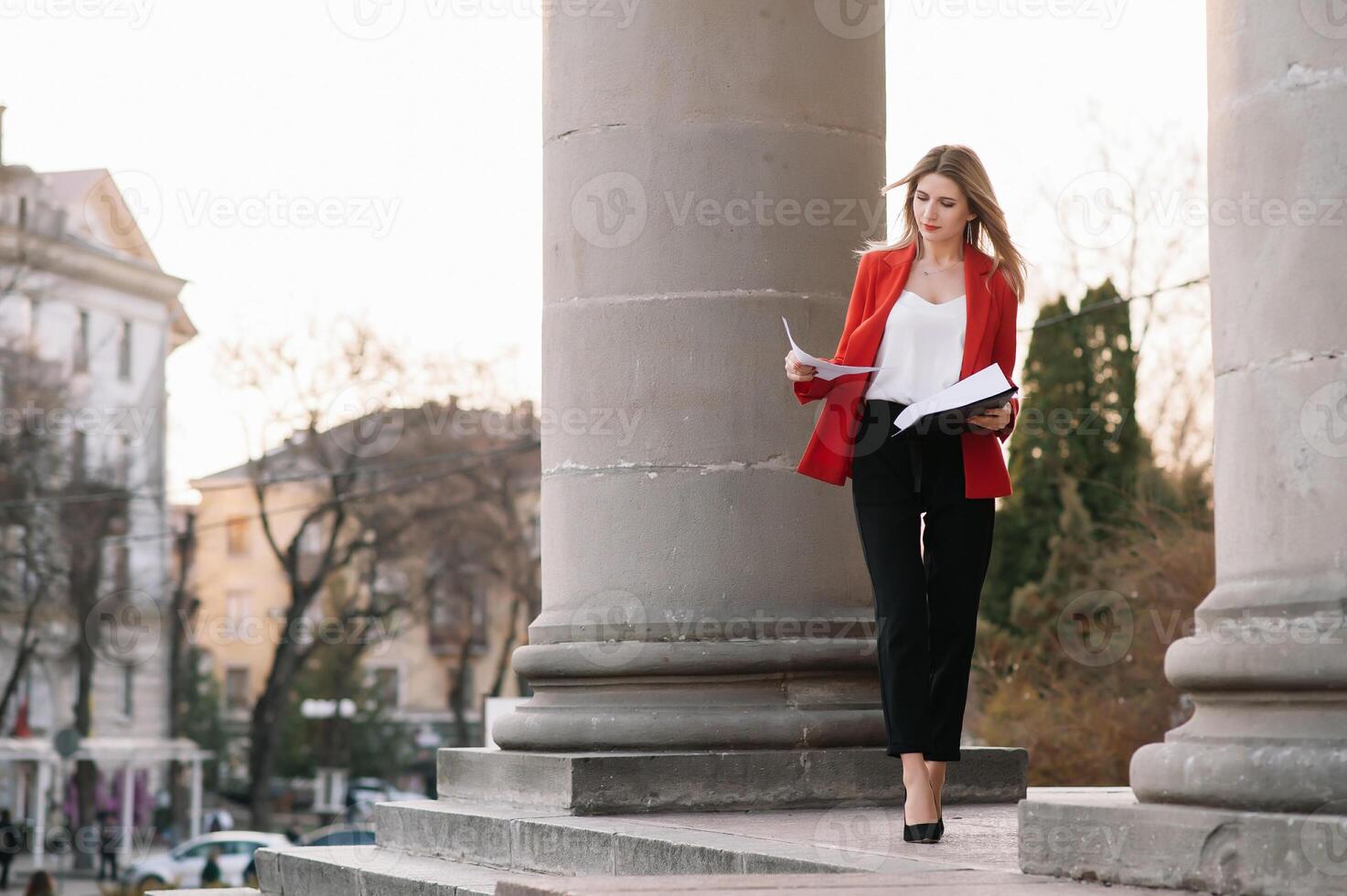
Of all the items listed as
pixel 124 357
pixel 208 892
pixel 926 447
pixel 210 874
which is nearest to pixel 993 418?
pixel 926 447

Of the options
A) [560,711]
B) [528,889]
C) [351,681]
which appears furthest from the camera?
[351,681]

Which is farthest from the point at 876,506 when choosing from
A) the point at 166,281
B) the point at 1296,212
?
the point at 166,281

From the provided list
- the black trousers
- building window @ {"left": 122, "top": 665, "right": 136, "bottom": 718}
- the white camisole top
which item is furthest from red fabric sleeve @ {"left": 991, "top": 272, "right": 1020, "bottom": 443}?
building window @ {"left": 122, "top": 665, "right": 136, "bottom": 718}

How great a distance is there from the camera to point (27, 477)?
36688mm

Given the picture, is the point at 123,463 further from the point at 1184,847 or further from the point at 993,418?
the point at 1184,847

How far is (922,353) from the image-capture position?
231 inches

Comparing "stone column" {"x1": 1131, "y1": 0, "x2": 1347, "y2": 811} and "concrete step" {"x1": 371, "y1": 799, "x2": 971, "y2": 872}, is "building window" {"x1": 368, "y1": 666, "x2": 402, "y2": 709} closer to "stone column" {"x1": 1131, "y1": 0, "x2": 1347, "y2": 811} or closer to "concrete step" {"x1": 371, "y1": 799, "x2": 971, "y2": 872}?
"concrete step" {"x1": 371, "y1": 799, "x2": 971, "y2": 872}

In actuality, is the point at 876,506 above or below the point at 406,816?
above

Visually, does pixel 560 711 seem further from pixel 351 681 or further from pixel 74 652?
pixel 351 681

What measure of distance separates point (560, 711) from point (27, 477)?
3145cm

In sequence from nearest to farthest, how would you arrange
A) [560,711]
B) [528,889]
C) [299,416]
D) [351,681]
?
[528,889], [560,711], [299,416], [351,681]

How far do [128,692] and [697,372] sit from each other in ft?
162

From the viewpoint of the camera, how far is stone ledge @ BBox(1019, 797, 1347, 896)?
13.4 ft

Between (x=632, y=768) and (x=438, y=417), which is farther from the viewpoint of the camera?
(x=438, y=417)
